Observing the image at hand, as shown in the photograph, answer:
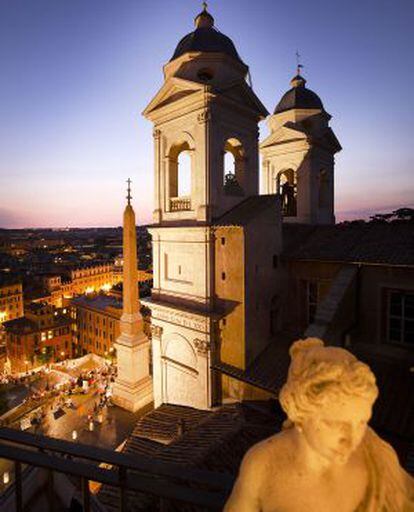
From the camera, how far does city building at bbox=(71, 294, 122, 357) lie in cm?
5603

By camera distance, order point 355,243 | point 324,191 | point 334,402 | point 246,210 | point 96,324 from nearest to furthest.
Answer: point 334,402, point 355,243, point 246,210, point 324,191, point 96,324

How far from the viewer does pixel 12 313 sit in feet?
263

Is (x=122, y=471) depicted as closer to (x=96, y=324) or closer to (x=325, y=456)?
(x=325, y=456)

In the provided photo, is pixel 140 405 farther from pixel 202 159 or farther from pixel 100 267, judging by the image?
pixel 100 267

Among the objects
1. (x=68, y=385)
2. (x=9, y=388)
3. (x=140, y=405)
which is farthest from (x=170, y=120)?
(x=9, y=388)

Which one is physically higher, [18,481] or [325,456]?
[325,456]

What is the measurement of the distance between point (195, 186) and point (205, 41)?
6817mm

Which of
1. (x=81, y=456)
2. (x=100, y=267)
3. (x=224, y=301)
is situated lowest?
(x=100, y=267)

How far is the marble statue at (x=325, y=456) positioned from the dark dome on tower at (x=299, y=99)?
21.2m

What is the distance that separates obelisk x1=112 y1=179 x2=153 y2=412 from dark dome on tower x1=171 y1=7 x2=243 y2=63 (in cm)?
946

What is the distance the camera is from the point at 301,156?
18.6 meters

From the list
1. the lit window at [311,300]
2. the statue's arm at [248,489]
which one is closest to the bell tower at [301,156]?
the lit window at [311,300]

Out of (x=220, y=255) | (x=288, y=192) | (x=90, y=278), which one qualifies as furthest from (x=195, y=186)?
(x=90, y=278)

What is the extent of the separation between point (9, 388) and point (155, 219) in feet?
116
